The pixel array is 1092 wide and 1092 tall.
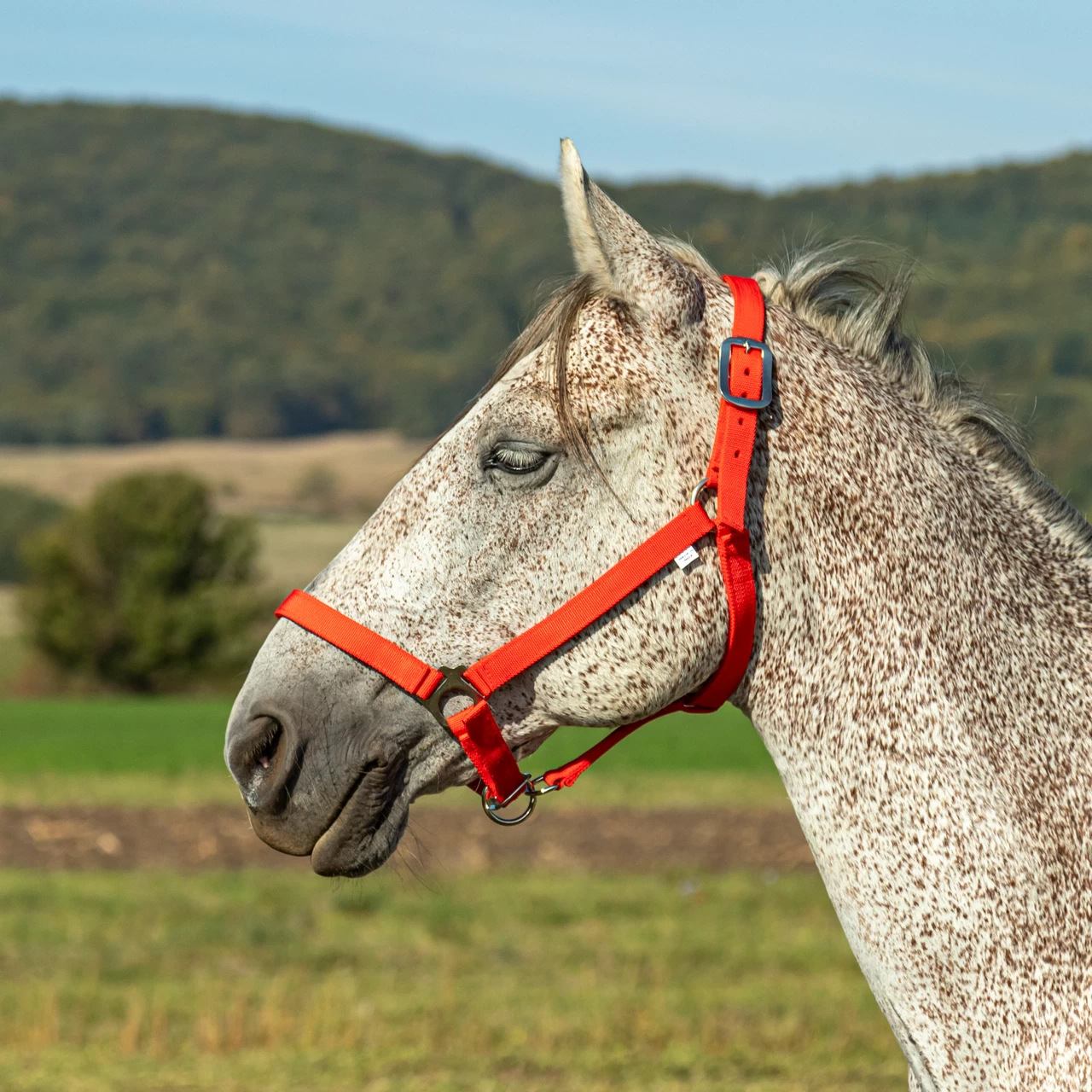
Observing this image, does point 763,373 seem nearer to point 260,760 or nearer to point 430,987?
point 260,760

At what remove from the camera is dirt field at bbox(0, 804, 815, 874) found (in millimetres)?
15562

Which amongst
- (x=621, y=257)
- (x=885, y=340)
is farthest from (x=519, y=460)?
(x=885, y=340)

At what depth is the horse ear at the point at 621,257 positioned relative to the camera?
2.79 m

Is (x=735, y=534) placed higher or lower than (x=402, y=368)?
higher

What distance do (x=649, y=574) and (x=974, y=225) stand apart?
680 ft

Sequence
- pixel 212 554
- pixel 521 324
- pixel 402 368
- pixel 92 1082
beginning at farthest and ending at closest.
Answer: pixel 402 368 → pixel 212 554 → pixel 92 1082 → pixel 521 324

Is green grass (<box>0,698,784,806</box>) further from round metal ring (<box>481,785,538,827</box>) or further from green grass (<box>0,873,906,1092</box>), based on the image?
round metal ring (<box>481,785,538,827</box>)

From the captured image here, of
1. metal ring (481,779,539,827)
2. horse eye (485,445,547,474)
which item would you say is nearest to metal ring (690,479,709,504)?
horse eye (485,445,547,474)

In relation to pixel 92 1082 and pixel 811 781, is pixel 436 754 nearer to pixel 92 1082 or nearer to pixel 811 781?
pixel 811 781

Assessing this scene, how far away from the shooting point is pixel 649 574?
2699 millimetres

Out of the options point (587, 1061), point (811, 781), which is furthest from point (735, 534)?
point (587, 1061)

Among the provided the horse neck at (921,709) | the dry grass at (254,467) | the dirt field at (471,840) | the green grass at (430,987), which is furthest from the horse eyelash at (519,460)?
the dry grass at (254,467)

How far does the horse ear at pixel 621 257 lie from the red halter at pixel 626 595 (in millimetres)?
120

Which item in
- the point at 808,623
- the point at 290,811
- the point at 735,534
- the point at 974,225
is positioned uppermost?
the point at 735,534
